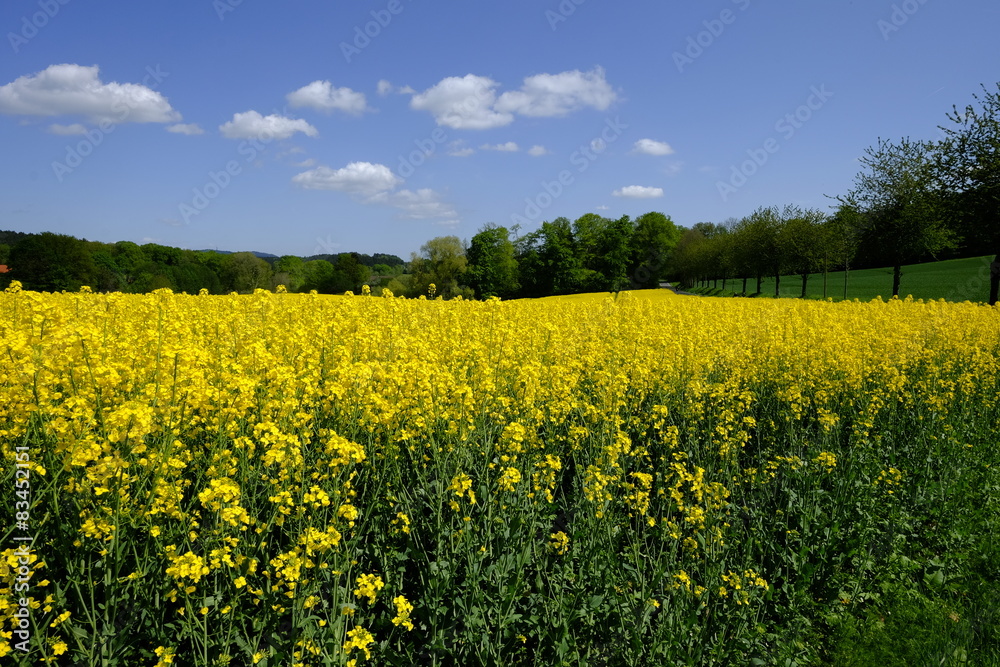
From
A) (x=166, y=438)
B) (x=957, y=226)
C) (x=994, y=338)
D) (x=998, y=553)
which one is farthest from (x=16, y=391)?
(x=957, y=226)

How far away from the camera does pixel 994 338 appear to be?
1217 centimetres

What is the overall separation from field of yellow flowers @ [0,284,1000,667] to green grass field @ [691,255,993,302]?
37.5 m

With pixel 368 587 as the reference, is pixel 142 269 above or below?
above

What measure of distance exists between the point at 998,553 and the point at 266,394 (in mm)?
7124

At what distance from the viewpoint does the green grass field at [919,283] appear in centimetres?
3719

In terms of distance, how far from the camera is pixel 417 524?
3869mm

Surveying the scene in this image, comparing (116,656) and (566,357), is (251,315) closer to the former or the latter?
(566,357)

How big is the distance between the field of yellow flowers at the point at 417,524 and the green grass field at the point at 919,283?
37.5 m

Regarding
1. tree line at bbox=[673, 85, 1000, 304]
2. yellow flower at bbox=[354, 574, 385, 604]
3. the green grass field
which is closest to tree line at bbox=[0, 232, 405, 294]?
yellow flower at bbox=[354, 574, 385, 604]

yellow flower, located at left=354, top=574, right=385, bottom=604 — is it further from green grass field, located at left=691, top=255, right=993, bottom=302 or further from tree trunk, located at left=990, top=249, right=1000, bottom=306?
green grass field, located at left=691, top=255, right=993, bottom=302

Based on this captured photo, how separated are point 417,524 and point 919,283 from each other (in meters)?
56.2

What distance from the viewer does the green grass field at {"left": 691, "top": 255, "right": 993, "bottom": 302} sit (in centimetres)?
3719

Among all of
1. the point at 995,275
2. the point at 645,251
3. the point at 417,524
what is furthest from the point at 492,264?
the point at 417,524

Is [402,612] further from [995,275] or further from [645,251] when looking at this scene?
[645,251]
